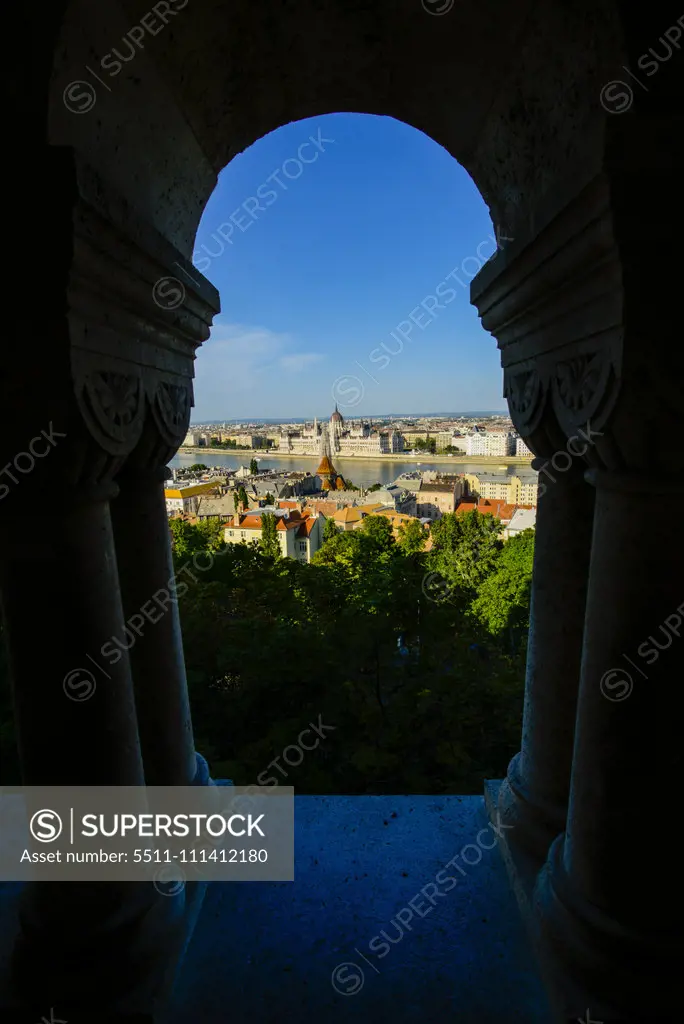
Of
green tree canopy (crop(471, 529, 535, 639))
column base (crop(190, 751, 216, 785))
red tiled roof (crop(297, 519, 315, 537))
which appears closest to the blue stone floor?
column base (crop(190, 751, 216, 785))

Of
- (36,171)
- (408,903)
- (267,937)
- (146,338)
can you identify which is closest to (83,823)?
(267,937)

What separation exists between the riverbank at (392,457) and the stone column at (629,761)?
135 m

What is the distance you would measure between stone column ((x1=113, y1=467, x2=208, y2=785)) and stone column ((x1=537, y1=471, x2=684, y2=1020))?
8.44 feet

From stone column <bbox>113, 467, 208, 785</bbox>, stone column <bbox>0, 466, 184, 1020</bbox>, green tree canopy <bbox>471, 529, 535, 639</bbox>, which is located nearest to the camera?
stone column <bbox>0, 466, 184, 1020</bbox>

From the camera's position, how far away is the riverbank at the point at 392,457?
474ft

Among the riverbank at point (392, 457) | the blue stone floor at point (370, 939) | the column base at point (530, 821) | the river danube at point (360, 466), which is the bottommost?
the river danube at point (360, 466)

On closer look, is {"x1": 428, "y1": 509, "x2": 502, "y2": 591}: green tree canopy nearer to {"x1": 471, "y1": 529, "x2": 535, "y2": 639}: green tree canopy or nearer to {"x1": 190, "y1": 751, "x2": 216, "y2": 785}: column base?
{"x1": 471, "y1": 529, "x2": 535, "y2": 639}: green tree canopy

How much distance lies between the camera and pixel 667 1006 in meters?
2.47

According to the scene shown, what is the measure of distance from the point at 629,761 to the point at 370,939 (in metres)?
2.10

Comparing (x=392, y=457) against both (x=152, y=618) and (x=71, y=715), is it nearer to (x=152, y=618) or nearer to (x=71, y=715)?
(x=152, y=618)

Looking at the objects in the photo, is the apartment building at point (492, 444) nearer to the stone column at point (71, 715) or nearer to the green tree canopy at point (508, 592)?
the green tree canopy at point (508, 592)

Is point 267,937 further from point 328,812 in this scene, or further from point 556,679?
point 556,679

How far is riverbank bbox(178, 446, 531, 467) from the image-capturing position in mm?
144625

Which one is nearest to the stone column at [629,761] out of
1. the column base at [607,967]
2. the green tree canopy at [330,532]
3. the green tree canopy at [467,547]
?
the column base at [607,967]
